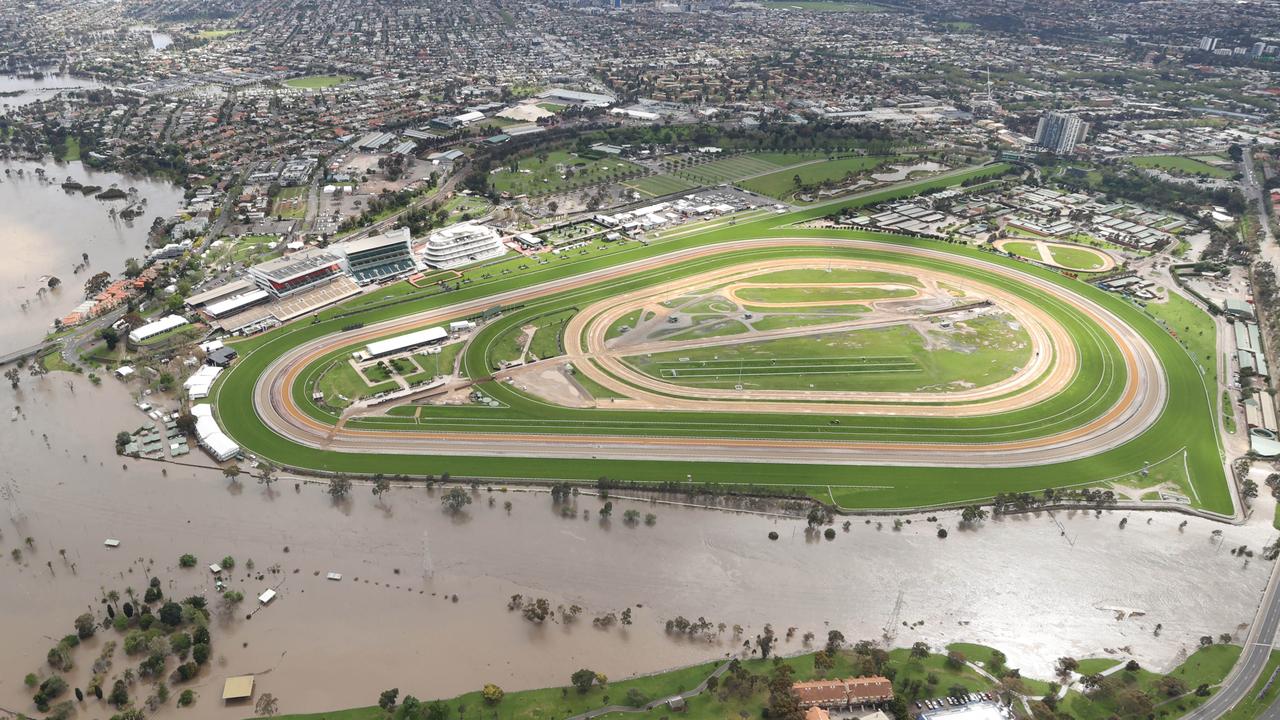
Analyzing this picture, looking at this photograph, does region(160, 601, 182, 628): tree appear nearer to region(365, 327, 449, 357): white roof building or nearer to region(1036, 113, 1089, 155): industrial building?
region(365, 327, 449, 357): white roof building

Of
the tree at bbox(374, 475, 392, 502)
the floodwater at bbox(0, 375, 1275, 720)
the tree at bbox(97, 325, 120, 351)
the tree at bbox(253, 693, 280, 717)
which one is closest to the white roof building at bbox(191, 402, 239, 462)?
the floodwater at bbox(0, 375, 1275, 720)

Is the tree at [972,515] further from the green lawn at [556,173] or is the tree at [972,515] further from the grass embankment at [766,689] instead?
the green lawn at [556,173]

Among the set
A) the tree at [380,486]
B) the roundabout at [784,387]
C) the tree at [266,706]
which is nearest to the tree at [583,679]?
the tree at [266,706]

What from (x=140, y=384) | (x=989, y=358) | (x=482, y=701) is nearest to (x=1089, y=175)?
(x=989, y=358)

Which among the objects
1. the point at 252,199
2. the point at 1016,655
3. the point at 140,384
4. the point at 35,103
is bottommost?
the point at 1016,655

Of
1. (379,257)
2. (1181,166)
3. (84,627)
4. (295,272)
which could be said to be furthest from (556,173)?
(1181,166)

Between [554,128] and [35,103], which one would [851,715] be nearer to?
[554,128]
